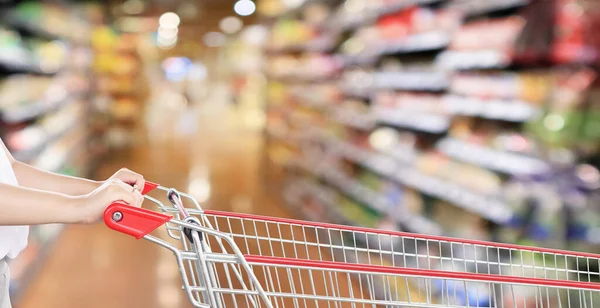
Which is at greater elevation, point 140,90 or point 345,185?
point 140,90

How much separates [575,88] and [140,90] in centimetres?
1284

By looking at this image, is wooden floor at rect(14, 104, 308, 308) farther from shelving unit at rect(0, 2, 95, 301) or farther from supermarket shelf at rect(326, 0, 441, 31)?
supermarket shelf at rect(326, 0, 441, 31)

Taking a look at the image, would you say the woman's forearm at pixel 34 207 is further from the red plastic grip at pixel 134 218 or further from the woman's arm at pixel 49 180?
the woman's arm at pixel 49 180

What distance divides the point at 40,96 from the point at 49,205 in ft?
16.8

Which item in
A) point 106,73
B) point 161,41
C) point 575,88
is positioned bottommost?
point 575,88

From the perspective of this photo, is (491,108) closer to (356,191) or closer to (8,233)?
(356,191)

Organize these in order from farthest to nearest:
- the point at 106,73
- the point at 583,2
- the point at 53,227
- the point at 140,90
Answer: the point at 140,90 → the point at 106,73 → the point at 53,227 → the point at 583,2

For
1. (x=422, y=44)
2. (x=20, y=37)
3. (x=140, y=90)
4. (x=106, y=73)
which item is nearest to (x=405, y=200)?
(x=422, y=44)

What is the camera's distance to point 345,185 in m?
6.10

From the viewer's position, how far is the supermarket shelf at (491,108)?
326 cm

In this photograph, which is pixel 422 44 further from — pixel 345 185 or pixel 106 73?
pixel 106 73

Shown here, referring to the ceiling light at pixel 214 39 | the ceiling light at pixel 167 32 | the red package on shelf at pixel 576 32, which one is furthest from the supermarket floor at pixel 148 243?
the ceiling light at pixel 214 39

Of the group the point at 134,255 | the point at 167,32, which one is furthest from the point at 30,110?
the point at 167,32

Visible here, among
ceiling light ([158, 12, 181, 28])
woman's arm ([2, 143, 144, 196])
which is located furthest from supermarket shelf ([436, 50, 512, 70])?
ceiling light ([158, 12, 181, 28])
